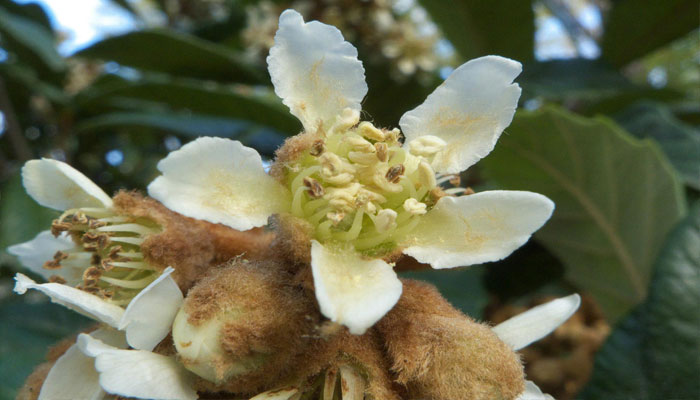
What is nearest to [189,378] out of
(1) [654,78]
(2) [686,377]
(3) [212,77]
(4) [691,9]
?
(2) [686,377]

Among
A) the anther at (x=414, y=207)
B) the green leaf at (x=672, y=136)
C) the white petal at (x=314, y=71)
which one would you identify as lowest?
the green leaf at (x=672, y=136)

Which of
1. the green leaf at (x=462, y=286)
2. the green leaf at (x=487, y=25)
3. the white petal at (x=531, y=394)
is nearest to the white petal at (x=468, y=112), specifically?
the white petal at (x=531, y=394)

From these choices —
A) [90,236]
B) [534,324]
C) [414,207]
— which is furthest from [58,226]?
[534,324]

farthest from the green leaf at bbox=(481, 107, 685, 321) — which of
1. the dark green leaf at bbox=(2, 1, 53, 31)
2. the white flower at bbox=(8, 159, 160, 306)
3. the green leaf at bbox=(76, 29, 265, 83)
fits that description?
the dark green leaf at bbox=(2, 1, 53, 31)

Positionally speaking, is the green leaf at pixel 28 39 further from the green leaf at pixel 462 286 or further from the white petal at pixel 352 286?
the white petal at pixel 352 286

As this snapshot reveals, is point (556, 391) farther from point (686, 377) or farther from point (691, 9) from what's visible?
point (691, 9)

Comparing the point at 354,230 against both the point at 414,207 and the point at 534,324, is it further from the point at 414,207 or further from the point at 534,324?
the point at 534,324
